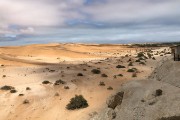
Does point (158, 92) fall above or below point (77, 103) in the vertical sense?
above

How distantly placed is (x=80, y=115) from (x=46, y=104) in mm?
4491

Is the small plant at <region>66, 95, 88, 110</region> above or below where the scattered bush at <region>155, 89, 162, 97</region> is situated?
below

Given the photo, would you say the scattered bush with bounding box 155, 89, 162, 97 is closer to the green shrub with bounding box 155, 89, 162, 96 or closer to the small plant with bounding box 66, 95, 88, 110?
the green shrub with bounding box 155, 89, 162, 96

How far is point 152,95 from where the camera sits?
15.8 meters

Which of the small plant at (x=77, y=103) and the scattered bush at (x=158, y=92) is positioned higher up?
the scattered bush at (x=158, y=92)

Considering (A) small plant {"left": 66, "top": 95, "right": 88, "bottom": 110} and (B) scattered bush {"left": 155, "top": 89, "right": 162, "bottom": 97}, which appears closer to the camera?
(B) scattered bush {"left": 155, "top": 89, "right": 162, "bottom": 97}

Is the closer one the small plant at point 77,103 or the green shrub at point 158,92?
the green shrub at point 158,92

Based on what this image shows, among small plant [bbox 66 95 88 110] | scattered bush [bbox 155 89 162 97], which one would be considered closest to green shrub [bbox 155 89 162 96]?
scattered bush [bbox 155 89 162 97]

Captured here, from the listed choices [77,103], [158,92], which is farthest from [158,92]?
[77,103]

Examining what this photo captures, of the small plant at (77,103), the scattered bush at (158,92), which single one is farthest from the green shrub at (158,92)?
the small plant at (77,103)

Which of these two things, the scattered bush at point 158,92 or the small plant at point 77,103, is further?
the small plant at point 77,103

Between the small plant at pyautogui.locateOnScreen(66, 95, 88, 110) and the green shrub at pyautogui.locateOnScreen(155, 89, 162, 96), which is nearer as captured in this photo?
the green shrub at pyautogui.locateOnScreen(155, 89, 162, 96)

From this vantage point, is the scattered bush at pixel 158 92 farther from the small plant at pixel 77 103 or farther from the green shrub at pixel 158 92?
the small plant at pixel 77 103

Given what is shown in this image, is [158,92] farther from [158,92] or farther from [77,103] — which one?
[77,103]
